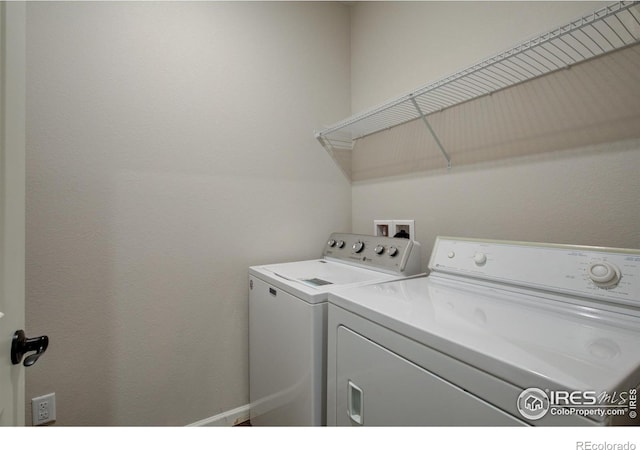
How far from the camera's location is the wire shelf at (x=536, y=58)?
0.85m

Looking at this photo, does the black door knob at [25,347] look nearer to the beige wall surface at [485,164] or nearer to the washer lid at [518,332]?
the washer lid at [518,332]

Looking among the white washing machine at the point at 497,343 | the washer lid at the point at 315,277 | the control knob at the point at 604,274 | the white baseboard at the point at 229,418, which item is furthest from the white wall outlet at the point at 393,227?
the white baseboard at the point at 229,418

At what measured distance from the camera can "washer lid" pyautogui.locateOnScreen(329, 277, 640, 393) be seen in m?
0.52

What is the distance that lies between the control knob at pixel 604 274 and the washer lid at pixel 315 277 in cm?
67

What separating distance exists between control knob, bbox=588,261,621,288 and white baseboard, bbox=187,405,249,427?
1723mm

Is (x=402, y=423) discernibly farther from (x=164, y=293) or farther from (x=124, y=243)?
(x=124, y=243)

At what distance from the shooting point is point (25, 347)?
655 mm

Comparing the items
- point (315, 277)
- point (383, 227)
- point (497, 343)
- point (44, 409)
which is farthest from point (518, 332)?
point (44, 409)

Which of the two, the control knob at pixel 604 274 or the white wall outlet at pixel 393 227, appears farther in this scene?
the white wall outlet at pixel 393 227

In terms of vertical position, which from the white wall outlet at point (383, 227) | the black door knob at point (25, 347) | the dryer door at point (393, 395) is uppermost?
the white wall outlet at point (383, 227)

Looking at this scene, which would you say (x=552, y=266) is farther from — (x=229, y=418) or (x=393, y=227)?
(x=229, y=418)

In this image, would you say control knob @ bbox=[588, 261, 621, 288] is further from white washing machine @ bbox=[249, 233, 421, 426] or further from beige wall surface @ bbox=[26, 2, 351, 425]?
beige wall surface @ bbox=[26, 2, 351, 425]

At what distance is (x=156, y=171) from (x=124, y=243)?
376mm

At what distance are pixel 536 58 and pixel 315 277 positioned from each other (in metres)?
1.23
